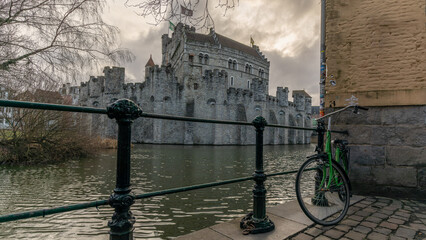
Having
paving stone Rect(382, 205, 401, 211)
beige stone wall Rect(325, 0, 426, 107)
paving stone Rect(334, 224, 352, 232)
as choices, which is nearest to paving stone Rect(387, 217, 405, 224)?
paving stone Rect(382, 205, 401, 211)

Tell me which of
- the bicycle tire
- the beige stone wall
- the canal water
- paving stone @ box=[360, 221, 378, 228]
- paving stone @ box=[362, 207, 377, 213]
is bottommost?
the canal water

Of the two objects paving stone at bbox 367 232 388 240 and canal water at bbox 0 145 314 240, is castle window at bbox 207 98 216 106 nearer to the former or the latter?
canal water at bbox 0 145 314 240

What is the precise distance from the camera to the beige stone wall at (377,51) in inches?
152

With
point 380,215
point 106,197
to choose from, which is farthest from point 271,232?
point 106,197

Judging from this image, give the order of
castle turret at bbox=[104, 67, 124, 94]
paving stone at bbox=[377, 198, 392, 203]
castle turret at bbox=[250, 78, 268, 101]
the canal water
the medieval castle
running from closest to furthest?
paving stone at bbox=[377, 198, 392, 203], the canal water, the medieval castle, castle turret at bbox=[104, 67, 124, 94], castle turret at bbox=[250, 78, 268, 101]

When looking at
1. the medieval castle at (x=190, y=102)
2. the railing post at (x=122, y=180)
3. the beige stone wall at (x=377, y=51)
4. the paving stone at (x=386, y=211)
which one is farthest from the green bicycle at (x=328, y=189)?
the medieval castle at (x=190, y=102)

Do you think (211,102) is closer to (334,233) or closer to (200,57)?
(200,57)

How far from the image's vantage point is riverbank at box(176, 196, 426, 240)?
7.14ft

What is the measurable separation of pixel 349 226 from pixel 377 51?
330 cm

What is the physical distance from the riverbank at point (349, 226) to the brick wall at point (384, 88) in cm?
83

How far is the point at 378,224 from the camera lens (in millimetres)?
2541

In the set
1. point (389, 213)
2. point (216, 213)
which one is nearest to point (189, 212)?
point (216, 213)

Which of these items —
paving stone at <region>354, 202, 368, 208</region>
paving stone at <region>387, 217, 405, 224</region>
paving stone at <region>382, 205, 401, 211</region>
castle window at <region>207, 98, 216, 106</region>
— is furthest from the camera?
castle window at <region>207, 98, 216, 106</region>

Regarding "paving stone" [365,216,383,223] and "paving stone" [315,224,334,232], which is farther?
"paving stone" [365,216,383,223]
